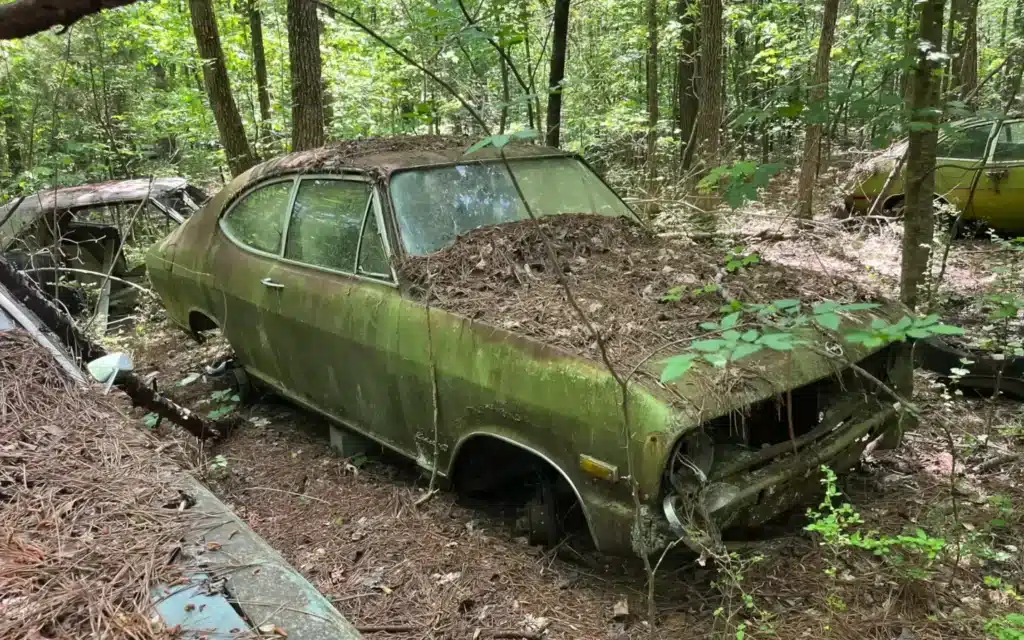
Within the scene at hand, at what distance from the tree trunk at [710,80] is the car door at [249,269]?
15.7 ft

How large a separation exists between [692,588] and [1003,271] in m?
4.35

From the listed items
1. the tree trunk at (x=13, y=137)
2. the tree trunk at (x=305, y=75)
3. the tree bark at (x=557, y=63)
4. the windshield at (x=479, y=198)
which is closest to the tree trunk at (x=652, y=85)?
the tree bark at (x=557, y=63)

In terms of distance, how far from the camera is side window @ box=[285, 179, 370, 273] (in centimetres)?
399

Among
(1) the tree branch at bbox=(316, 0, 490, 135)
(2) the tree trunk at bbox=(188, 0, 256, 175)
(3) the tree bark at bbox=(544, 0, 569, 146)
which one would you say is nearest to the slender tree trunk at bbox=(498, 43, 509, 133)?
(3) the tree bark at bbox=(544, 0, 569, 146)

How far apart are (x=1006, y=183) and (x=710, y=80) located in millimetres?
3713

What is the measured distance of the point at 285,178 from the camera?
15.1 ft

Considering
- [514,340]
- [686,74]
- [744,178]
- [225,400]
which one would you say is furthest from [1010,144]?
[225,400]

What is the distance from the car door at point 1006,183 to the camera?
26.8ft

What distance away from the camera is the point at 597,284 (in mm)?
3496

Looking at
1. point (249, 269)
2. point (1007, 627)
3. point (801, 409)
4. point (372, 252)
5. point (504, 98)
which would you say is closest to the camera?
point (1007, 627)

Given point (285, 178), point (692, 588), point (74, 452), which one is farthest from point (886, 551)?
point (285, 178)

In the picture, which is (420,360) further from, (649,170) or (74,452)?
(649,170)

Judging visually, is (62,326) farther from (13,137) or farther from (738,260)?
(13,137)

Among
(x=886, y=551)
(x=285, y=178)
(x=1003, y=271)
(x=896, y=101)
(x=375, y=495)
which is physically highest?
(x=896, y=101)
